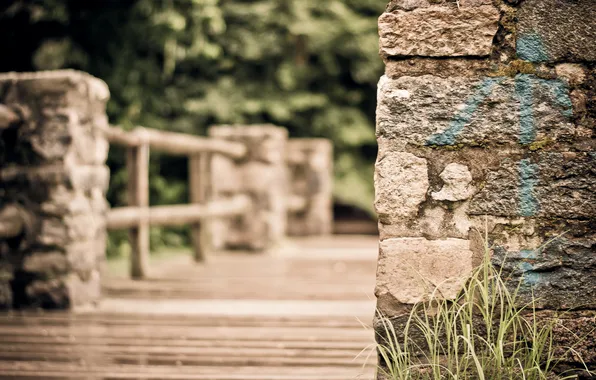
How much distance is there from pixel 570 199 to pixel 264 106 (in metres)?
7.45

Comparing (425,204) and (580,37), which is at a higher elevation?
(580,37)

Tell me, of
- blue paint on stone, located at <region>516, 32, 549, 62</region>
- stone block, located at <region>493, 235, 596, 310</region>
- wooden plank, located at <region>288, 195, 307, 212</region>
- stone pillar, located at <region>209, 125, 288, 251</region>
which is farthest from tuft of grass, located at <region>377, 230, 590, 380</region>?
wooden plank, located at <region>288, 195, 307, 212</region>

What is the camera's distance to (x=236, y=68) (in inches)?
386

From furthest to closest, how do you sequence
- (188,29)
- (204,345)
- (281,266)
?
1. (188,29)
2. (281,266)
3. (204,345)

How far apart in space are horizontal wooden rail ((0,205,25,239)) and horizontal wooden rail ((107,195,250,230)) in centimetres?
59

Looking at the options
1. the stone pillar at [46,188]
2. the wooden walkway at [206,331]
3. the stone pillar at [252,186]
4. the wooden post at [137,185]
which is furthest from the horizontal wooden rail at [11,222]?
the stone pillar at [252,186]

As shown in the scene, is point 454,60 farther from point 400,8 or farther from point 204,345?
point 204,345

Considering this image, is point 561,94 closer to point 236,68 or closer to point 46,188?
point 46,188

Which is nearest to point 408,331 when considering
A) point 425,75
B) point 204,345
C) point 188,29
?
point 425,75

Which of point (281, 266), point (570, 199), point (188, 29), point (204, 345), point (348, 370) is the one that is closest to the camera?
point (570, 199)

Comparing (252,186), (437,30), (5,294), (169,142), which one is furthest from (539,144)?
(252,186)

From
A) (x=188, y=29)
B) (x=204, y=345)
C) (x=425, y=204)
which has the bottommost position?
(x=204, y=345)

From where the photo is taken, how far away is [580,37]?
7.22ft

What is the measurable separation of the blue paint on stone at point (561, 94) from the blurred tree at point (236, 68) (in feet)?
16.2
